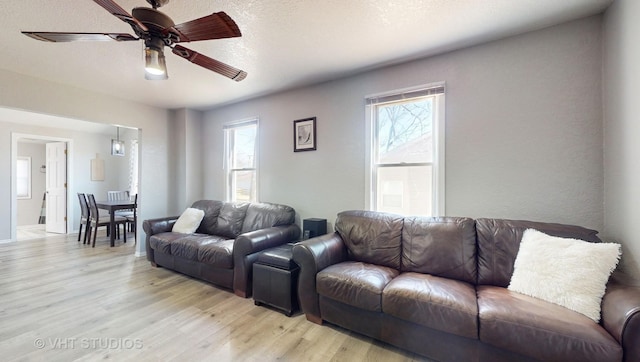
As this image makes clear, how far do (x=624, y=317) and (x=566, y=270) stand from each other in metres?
0.39

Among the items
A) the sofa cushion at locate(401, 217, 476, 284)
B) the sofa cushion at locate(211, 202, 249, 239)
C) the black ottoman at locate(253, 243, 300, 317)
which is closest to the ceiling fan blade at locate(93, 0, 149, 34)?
the black ottoman at locate(253, 243, 300, 317)

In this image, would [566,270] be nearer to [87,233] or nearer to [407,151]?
[407,151]

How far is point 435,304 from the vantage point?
1.70 meters

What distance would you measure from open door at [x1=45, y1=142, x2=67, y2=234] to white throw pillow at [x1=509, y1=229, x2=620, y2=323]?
8455 mm

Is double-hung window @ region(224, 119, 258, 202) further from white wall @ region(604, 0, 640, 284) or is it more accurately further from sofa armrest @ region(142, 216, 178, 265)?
white wall @ region(604, 0, 640, 284)

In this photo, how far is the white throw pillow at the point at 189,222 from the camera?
3.77m

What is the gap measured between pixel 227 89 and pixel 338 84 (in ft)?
5.26

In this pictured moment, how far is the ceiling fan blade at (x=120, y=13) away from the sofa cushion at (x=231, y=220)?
8.63ft

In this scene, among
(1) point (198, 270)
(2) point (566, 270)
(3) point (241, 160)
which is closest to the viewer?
(2) point (566, 270)

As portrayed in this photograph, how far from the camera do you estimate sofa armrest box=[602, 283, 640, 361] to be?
1.23 m

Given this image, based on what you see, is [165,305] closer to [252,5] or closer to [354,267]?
[354,267]

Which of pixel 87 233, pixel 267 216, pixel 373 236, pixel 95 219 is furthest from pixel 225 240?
pixel 87 233

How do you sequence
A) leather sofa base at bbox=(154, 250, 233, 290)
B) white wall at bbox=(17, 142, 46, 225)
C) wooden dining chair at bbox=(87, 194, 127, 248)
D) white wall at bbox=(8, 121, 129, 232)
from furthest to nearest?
white wall at bbox=(17, 142, 46, 225), white wall at bbox=(8, 121, 129, 232), wooden dining chair at bbox=(87, 194, 127, 248), leather sofa base at bbox=(154, 250, 233, 290)

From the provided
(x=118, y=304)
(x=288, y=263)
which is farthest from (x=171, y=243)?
(x=288, y=263)
